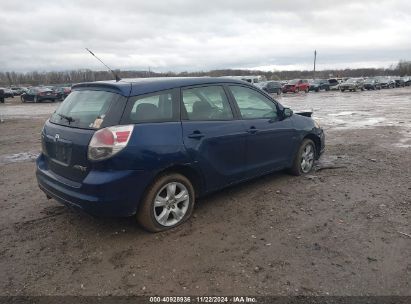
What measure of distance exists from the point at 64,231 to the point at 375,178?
4.71m

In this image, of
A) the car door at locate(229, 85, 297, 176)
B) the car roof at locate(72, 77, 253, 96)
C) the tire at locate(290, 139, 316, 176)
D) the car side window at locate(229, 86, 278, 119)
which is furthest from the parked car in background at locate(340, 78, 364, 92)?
the car roof at locate(72, 77, 253, 96)

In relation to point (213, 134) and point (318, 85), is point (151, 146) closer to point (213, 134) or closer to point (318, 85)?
point (213, 134)

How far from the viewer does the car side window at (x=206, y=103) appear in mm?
4570

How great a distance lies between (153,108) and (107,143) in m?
0.69

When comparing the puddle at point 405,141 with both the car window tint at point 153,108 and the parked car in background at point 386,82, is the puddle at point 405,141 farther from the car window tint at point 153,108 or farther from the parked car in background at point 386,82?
the parked car in background at point 386,82

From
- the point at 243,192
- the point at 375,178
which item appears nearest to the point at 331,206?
the point at 243,192

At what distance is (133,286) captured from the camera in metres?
3.31

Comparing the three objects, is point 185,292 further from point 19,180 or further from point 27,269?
point 19,180

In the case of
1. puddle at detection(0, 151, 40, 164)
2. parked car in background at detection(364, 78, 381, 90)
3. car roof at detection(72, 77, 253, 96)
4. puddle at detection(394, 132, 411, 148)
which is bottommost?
puddle at detection(0, 151, 40, 164)

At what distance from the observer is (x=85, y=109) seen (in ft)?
14.3

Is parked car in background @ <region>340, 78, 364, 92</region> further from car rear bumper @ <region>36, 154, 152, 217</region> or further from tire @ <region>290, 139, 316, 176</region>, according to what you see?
car rear bumper @ <region>36, 154, 152, 217</region>

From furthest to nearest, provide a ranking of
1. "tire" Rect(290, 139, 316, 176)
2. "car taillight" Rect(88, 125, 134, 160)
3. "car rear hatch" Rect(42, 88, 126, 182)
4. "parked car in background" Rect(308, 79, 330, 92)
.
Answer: "parked car in background" Rect(308, 79, 330, 92) < "tire" Rect(290, 139, 316, 176) < "car rear hatch" Rect(42, 88, 126, 182) < "car taillight" Rect(88, 125, 134, 160)

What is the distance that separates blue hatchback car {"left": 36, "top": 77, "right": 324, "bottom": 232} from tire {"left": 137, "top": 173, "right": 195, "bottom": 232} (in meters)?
0.01

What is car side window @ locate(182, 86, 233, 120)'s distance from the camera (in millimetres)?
4570
